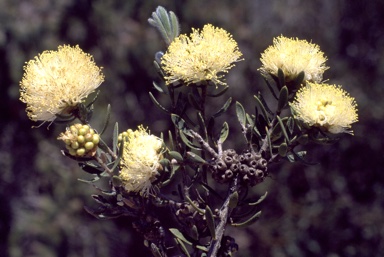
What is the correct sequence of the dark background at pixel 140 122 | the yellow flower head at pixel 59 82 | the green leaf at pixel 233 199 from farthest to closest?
the dark background at pixel 140 122 → the yellow flower head at pixel 59 82 → the green leaf at pixel 233 199

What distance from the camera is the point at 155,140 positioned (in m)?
1.48

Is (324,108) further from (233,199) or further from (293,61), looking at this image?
(233,199)

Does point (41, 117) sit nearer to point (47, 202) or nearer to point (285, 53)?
point (285, 53)

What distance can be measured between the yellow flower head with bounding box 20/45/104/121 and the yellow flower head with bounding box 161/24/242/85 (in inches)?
9.3

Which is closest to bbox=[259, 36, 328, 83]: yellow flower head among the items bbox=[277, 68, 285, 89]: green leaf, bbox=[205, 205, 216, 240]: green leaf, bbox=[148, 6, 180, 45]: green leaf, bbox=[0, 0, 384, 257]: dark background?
bbox=[277, 68, 285, 89]: green leaf

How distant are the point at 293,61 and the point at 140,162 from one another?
1.73 ft

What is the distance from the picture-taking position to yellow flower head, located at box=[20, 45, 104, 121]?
4.70 feet

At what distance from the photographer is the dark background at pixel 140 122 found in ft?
15.9

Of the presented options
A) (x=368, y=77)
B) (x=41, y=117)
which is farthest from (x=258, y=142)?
(x=368, y=77)

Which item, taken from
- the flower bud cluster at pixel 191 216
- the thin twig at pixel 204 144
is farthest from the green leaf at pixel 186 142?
the flower bud cluster at pixel 191 216

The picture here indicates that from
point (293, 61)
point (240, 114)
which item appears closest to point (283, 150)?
point (240, 114)

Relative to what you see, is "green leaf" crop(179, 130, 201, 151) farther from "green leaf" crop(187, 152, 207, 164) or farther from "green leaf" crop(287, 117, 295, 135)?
"green leaf" crop(287, 117, 295, 135)

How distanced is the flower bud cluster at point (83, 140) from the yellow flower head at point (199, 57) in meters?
0.26

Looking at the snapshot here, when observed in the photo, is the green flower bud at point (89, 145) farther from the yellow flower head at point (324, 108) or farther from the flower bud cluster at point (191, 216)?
the yellow flower head at point (324, 108)
